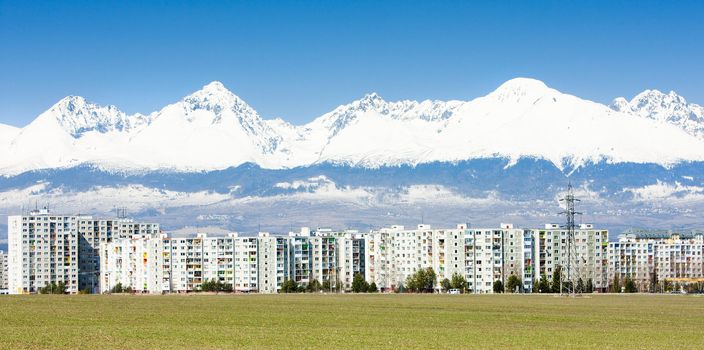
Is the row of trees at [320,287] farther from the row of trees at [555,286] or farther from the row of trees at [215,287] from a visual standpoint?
the row of trees at [555,286]

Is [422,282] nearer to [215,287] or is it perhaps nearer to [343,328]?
[215,287]

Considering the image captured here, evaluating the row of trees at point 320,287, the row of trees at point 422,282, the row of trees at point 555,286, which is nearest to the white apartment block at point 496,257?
the row of trees at point 422,282

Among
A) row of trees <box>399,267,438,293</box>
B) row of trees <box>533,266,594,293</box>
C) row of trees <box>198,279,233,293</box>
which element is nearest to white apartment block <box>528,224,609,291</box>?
row of trees <box>533,266,594,293</box>

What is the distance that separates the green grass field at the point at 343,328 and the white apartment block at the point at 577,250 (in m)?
94.0

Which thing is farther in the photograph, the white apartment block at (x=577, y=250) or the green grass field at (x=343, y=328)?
the white apartment block at (x=577, y=250)

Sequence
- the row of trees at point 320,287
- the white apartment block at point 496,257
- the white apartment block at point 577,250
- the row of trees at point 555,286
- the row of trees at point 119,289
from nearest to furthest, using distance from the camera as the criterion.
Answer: the row of trees at point 555,286
the row of trees at point 320,287
the white apartment block at point 496,257
the white apartment block at point 577,250
the row of trees at point 119,289

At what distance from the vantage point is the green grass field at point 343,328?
5700 centimetres

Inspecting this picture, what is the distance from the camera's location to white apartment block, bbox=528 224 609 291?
189 m

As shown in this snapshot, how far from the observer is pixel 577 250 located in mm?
188500

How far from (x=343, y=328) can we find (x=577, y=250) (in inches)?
4896

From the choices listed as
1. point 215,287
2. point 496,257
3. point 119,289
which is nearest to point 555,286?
point 496,257

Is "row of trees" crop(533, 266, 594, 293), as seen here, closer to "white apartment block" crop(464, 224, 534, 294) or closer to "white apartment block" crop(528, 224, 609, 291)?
"white apartment block" crop(464, 224, 534, 294)

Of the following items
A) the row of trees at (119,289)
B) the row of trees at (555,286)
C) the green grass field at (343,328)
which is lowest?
the row of trees at (119,289)

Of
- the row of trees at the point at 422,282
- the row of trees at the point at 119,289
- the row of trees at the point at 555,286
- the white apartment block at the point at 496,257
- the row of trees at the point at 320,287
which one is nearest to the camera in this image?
the row of trees at the point at 555,286
